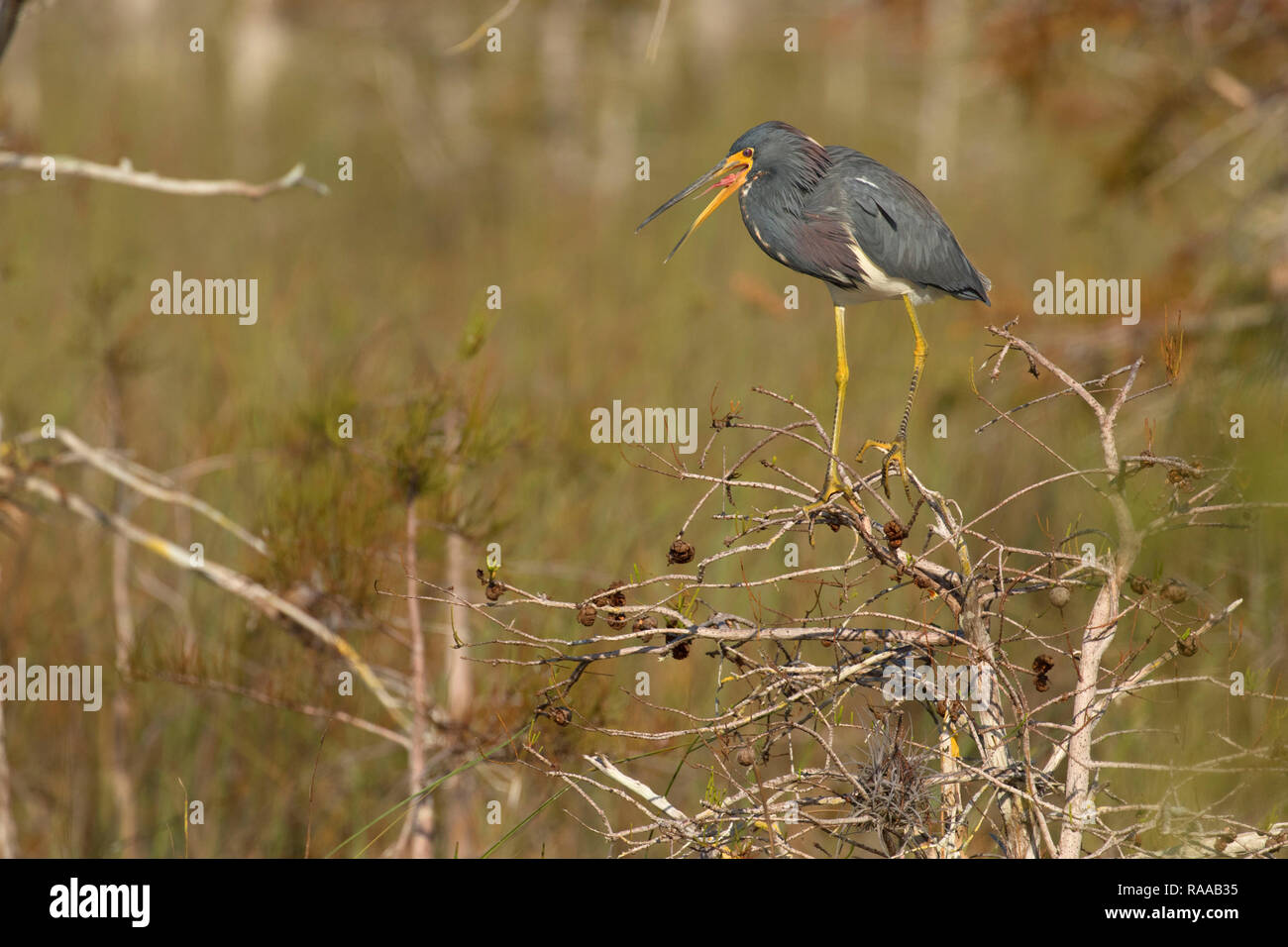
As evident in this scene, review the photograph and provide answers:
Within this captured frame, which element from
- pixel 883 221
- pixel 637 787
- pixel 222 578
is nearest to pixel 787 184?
pixel 883 221

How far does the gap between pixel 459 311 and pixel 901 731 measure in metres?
7.54

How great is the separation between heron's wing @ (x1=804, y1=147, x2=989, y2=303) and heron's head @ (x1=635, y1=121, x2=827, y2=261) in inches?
1.7

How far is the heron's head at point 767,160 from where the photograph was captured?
179cm

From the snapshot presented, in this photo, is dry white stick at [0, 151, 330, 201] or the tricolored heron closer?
the tricolored heron

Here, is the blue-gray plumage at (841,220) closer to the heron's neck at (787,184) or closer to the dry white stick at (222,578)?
the heron's neck at (787,184)

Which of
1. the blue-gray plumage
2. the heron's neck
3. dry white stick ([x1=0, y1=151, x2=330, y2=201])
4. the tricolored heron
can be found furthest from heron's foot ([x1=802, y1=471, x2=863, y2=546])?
dry white stick ([x1=0, y1=151, x2=330, y2=201])

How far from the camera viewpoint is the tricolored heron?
1747 mm

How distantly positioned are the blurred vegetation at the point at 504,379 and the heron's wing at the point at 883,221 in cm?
48

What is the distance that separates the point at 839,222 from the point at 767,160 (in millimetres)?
149

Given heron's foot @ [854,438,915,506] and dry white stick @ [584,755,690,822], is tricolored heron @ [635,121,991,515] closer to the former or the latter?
heron's foot @ [854,438,915,506]

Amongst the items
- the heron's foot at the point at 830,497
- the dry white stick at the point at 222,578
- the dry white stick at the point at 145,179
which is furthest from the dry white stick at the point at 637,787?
the dry white stick at the point at 145,179

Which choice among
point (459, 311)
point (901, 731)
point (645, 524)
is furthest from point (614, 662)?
point (459, 311)

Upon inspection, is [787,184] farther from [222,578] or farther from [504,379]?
[504,379]
